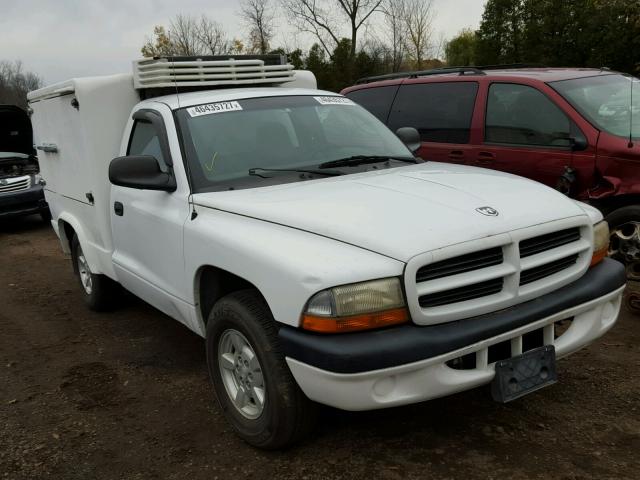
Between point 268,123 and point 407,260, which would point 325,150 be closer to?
point 268,123

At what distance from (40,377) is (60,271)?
347 centimetres

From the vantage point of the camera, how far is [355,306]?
250 cm

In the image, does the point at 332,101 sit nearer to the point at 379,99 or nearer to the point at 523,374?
the point at 523,374

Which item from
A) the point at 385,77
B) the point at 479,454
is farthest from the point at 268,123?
the point at 385,77

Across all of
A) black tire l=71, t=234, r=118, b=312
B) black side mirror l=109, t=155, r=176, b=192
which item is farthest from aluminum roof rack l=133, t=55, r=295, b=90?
black tire l=71, t=234, r=118, b=312

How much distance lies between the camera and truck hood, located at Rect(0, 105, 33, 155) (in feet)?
35.2

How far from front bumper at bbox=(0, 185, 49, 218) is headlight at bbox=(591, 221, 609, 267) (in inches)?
385

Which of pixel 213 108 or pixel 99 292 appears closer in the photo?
pixel 213 108

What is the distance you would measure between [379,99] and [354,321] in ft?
16.4

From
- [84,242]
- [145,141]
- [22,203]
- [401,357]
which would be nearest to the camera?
[401,357]

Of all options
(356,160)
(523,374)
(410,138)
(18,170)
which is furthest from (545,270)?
(18,170)

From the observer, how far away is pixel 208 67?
15.6 ft

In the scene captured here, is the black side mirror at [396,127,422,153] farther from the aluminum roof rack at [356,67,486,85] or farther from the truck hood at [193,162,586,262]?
the aluminum roof rack at [356,67,486,85]

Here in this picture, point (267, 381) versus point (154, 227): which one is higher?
point (154, 227)
